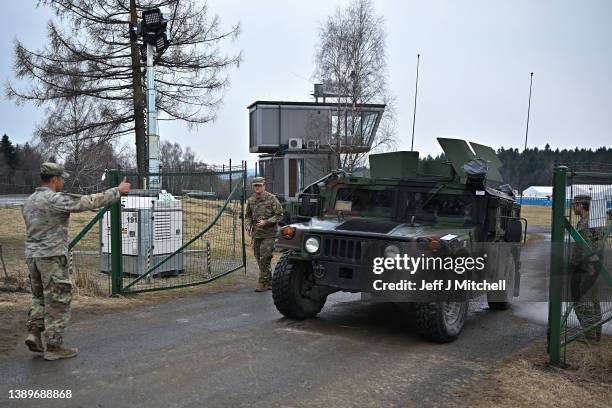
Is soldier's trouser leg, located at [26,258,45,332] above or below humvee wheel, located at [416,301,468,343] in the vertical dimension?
above

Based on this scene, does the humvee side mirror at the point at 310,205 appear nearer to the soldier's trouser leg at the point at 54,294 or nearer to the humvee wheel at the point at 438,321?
the humvee wheel at the point at 438,321

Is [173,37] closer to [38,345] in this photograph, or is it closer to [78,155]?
[78,155]

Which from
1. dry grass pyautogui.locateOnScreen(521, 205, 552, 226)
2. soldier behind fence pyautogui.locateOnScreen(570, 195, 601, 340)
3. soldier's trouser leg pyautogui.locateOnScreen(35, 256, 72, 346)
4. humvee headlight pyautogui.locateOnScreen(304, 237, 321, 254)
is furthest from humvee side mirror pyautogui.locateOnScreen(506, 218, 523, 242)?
dry grass pyautogui.locateOnScreen(521, 205, 552, 226)

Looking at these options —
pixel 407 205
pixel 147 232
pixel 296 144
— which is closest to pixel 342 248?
pixel 407 205

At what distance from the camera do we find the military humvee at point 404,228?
5.56m

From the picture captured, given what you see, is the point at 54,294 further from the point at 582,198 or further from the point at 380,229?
the point at 582,198

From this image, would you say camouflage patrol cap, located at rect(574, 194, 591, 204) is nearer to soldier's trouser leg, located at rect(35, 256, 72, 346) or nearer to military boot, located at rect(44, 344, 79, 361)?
soldier's trouser leg, located at rect(35, 256, 72, 346)

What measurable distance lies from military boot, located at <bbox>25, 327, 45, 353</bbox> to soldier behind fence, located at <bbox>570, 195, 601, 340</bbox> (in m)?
4.67

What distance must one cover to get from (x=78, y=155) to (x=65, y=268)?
11858 millimetres

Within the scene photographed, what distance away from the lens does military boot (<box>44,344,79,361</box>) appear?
15.8ft

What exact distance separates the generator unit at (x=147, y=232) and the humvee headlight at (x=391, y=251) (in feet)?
13.5

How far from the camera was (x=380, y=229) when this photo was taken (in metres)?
5.78

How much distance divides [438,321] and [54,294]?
11.3 feet

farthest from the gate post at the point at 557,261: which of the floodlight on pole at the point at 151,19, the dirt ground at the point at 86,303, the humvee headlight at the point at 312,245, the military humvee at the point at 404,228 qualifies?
the floodlight on pole at the point at 151,19
